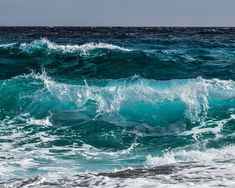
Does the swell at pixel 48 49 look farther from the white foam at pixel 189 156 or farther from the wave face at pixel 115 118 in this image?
the white foam at pixel 189 156

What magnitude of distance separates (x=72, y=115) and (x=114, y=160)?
407 cm

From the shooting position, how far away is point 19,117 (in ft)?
36.9

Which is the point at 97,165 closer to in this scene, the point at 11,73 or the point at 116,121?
the point at 116,121

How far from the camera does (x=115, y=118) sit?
36.2 feet

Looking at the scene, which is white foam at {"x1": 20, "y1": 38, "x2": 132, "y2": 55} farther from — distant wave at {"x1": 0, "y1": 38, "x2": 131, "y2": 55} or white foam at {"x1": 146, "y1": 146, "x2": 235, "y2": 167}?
white foam at {"x1": 146, "y1": 146, "x2": 235, "y2": 167}

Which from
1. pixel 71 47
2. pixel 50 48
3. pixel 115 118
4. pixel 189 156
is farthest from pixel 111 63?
pixel 189 156

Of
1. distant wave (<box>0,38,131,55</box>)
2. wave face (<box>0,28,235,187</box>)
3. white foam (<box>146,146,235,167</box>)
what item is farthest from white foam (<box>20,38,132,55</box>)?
white foam (<box>146,146,235,167</box>)

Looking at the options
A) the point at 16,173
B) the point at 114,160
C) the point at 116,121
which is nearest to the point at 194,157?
the point at 114,160

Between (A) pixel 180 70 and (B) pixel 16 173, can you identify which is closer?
(B) pixel 16 173

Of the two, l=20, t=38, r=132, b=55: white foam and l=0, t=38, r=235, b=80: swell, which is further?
l=20, t=38, r=132, b=55: white foam

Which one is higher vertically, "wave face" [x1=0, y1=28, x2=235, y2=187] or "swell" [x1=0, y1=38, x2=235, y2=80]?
"swell" [x1=0, y1=38, x2=235, y2=80]

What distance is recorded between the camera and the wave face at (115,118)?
5.53 metres

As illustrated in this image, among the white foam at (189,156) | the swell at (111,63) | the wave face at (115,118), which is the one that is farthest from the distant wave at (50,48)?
the white foam at (189,156)

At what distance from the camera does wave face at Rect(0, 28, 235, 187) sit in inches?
218
